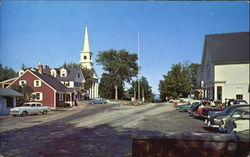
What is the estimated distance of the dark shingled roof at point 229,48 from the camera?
2566mm

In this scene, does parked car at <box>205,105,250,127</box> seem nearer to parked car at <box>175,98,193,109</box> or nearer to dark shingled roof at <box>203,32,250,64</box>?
parked car at <box>175,98,193,109</box>

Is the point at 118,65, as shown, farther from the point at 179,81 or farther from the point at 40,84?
the point at 40,84

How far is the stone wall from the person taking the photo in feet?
9.53

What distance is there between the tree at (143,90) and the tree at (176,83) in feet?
0.61

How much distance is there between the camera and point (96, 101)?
12.1 feet

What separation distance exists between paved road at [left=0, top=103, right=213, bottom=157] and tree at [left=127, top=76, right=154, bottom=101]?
0.19m

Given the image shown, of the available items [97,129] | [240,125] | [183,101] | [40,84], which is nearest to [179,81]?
[183,101]

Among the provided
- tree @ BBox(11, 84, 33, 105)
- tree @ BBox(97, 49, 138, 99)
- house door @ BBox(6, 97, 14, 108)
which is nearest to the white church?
tree @ BBox(97, 49, 138, 99)

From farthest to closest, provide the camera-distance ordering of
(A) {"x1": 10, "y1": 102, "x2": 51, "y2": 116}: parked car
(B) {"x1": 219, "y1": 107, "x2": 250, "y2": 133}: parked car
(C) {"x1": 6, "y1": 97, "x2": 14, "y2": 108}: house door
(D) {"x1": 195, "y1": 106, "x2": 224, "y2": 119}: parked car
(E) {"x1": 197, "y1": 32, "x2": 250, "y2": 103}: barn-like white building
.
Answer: (A) {"x1": 10, "y1": 102, "x2": 51, "y2": 116}: parked car < (C) {"x1": 6, "y1": 97, "x2": 14, "y2": 108}: house door < (D) {"x1": 195, "y1": 106, "x2": 224, "y2": 119}: parked car < (B) {"x1": 219, "y1": 107, "x2": 250, "y2": 133}: parked car < (E) {"x1": 197, "y1": 32, "x2": 250, "y2": 103}: barn-like white building

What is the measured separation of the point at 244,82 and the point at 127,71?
162 centimetres

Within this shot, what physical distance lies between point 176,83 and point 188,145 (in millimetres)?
1002

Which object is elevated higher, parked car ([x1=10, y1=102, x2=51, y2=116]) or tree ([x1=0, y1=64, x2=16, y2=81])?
tree ([x1=0, y1=64, x2=16, y2=81])

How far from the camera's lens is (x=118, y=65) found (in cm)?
326

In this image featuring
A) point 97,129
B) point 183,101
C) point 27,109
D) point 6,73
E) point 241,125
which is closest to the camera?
point 241,125
